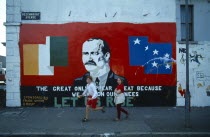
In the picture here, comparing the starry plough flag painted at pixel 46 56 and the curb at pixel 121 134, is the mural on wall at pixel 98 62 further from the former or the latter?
the curb at pixel 121 134

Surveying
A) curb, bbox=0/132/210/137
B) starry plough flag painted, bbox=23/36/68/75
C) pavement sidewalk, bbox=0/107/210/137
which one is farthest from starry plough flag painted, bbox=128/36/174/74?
curb, bbox=0/132/210/137

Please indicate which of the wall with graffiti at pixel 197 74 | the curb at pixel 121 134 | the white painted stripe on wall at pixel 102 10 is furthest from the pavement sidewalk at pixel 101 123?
the white painted stripe on wall at pixel 102 10

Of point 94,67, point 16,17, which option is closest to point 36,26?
point 16,17

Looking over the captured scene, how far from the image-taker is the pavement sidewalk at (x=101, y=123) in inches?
270

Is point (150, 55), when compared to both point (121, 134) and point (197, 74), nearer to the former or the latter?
point (197, 74)

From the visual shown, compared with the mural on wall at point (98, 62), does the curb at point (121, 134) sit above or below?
below

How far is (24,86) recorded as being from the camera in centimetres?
1087

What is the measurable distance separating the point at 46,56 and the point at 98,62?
8.41 feet

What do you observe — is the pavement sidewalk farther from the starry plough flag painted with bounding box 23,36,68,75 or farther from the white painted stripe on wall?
the white painted stripe on wall

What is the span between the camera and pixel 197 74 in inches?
435

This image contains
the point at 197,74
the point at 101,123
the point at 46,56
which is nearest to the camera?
the point at 101,123

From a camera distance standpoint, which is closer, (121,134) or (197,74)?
(121,134)

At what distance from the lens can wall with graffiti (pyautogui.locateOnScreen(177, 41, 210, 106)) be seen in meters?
11.0

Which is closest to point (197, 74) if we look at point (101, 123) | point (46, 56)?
point (101, 123)
